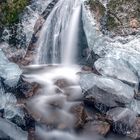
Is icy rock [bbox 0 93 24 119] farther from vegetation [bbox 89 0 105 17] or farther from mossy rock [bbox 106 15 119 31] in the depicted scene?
vegetation [bbox 89 0 105 17]

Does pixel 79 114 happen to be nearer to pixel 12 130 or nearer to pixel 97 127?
pixel 97 127

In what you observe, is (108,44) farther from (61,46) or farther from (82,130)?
(82,130)

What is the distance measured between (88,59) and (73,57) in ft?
2.13

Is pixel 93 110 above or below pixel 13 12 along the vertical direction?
below

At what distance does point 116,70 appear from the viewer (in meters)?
12.6

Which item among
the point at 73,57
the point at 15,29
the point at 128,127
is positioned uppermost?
the point at 15,29

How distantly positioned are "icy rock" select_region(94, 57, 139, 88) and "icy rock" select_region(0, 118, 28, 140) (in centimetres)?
343

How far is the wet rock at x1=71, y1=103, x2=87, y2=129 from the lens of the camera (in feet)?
35.1

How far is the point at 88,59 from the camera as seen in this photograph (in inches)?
552

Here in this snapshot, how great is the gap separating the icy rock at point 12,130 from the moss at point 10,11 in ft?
16.5

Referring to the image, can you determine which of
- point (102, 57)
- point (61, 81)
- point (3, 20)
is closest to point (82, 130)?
point (61, 81)

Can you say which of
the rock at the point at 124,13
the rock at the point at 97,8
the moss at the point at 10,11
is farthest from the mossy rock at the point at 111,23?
the moss at the point at 10,11

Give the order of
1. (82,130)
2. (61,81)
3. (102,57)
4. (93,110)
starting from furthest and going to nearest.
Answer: (102,57), (61,81), (93,110), (82,130)

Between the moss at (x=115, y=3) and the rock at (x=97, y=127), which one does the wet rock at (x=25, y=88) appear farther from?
the moss at (x=115, y=3)
